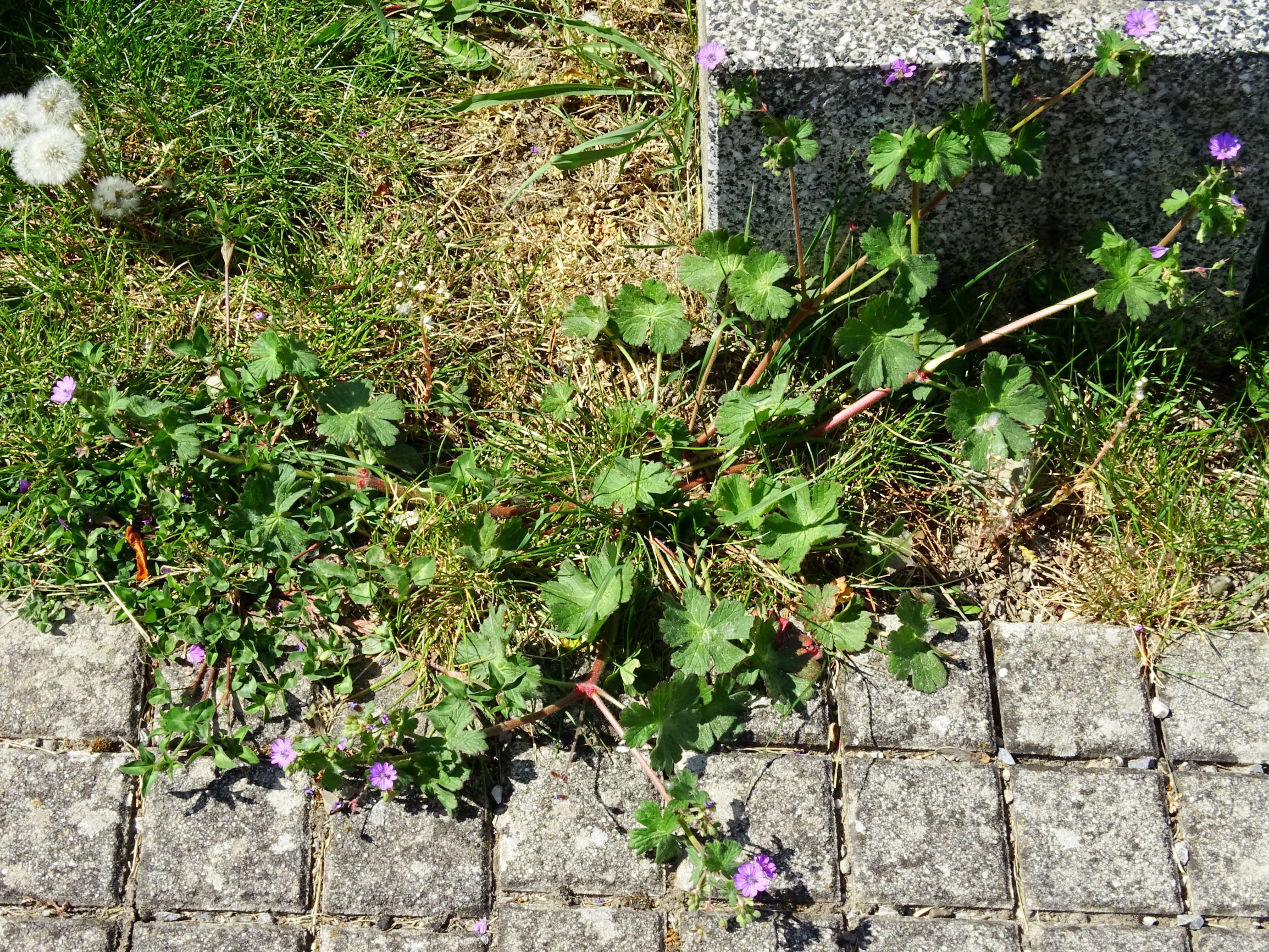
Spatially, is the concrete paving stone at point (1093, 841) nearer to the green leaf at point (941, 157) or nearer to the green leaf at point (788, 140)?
the green leaf at point (941, 157)

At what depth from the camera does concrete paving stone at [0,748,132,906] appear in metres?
2.48

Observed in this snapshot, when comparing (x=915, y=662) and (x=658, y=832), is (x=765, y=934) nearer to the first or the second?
(x=658, y=832)

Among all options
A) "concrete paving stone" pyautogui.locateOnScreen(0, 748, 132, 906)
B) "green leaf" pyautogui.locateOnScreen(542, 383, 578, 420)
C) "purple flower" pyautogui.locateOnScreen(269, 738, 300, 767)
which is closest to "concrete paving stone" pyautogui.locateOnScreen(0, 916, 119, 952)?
"concrete paving stone" pyautogui.locateOnScreen(0, 748, 132, 906)

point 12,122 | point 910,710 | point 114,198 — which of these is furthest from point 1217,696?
point 12,122

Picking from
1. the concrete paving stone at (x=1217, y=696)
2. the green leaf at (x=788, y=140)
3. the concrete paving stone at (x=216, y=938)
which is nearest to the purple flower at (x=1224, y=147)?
the green leaf at (x=788, y=140)

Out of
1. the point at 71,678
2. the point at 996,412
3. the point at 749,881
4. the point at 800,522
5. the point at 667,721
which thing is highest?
the point at 996,412

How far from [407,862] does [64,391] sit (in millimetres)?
1400

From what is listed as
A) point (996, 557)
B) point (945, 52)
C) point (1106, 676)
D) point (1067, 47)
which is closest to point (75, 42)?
point (945, 52)

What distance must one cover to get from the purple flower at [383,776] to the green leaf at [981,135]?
1875mm

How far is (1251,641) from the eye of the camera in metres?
2.67

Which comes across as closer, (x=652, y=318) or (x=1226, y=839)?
(x=1226, y=839)

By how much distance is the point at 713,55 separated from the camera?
2377 millimetres

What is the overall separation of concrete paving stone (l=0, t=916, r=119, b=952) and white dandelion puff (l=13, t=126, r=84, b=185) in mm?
1837

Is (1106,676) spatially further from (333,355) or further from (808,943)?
(333,355)
